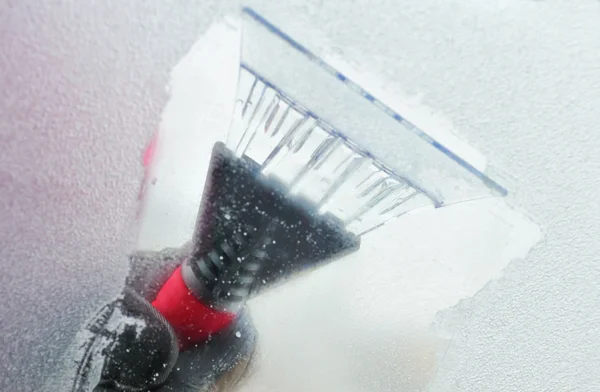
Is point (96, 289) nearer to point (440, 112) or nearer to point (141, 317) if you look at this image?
point (141, 317)

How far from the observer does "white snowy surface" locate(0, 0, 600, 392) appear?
0.32 metres

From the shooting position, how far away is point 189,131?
0.37 m

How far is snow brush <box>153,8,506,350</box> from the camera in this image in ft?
1.11

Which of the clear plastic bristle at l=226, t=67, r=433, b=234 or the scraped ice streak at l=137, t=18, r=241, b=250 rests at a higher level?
the clear plastic bristle at l=226, t=67, r=433, b=234

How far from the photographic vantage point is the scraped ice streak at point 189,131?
327mm

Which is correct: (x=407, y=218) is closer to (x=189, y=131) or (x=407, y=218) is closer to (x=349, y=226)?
(x=349, y=226)

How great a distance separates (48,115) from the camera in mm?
334

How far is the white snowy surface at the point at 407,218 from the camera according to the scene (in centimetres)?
32

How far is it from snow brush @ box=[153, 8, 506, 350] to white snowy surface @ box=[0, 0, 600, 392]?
0.02 meters

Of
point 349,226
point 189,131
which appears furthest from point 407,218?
point 189,131

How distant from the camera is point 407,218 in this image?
16.5 inches

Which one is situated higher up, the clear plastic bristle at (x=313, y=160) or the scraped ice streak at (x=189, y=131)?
the clear plastic bristle at (x=313, y=160)

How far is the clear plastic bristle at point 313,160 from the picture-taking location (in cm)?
36

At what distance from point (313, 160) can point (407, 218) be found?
86 millimetres
